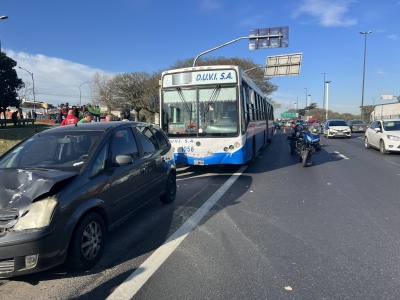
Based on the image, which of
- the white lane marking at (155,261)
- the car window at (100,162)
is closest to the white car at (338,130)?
the white lane marking at (155,261)

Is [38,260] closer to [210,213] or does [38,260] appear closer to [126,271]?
[126,271]

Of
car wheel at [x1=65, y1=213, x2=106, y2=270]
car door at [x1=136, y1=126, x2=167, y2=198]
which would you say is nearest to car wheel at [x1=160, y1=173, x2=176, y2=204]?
car door at [x1=136, y1=126, x2=167, y2=198]

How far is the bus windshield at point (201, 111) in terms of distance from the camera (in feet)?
30.8

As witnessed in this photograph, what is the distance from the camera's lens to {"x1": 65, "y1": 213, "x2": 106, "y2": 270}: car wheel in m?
3.58

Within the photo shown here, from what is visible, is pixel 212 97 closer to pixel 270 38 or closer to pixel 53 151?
pixel 53 151

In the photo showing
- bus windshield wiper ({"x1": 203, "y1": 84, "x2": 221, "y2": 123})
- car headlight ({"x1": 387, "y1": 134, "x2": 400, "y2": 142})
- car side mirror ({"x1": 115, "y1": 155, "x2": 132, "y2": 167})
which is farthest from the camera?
car headlight ({"x1": 387, "y1": 134, "x2": 400, "y2": 142})

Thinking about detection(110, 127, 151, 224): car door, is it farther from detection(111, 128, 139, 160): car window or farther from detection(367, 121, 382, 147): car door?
detection(367, 121, 382, 147): car door

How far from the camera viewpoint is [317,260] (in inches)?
156

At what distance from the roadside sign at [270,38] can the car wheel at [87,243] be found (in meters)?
18.4

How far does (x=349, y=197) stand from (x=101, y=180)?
5.30m

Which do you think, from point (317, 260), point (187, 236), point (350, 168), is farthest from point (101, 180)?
point (350, 168)

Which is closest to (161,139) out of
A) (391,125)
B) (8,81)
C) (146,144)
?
(146,144)

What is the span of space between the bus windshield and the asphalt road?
2.39 m

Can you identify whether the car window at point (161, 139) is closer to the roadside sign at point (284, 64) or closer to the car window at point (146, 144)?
the car window at point (146, 144)
